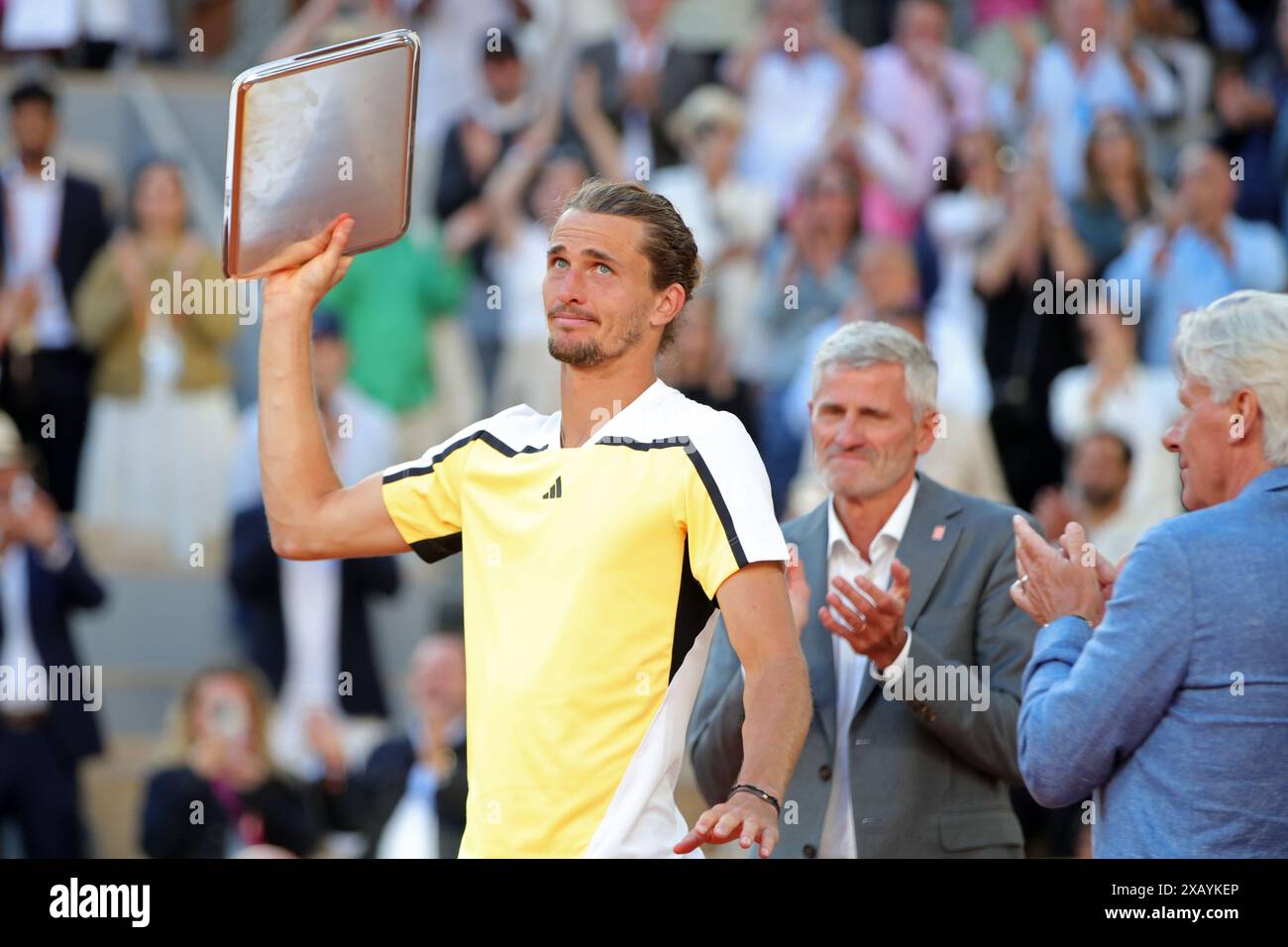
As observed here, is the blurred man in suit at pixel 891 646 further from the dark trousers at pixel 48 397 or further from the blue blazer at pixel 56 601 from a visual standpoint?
the dark trousers at pixel 48 397

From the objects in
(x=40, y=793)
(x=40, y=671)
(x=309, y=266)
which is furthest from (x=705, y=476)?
(x=40, y=671)

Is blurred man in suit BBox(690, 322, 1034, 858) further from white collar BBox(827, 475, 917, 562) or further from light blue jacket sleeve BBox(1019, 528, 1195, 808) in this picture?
light blue jacket sleeve BBox(1019, 528, 1195, 808)

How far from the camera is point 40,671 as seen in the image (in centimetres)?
687

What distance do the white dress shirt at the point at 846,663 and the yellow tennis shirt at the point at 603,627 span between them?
0.78 metres

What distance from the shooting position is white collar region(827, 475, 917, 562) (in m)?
3.99

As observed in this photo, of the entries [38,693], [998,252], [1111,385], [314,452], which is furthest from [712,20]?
[314,452]

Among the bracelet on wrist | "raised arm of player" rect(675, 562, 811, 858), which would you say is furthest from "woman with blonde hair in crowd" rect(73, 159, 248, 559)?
the bracelet on wrist

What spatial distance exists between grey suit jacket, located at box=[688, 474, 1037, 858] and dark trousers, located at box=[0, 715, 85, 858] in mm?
3413

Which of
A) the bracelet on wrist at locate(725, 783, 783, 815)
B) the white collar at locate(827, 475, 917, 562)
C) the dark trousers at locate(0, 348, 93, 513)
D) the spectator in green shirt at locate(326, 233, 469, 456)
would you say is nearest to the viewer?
the bracelet on wrist at locate(725, 783, 783, 815)

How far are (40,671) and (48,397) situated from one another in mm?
1295
